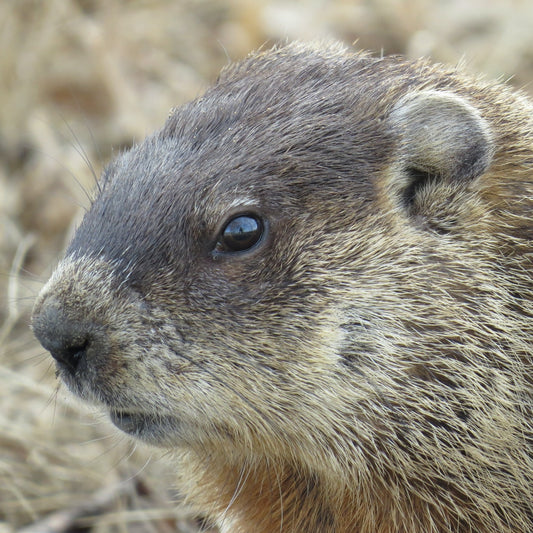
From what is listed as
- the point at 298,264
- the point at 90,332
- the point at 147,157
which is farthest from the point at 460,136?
the point at 90,332

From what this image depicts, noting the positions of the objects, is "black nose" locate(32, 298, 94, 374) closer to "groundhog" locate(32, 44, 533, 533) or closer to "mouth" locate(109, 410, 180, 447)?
"groundhog" locate(32, 44, 533, 533)

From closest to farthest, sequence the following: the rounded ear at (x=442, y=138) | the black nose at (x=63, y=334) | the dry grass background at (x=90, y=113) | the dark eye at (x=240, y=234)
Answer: the black nose at (x=63, y=334) < the dark eye at (x=240, y=234) < the rounded ear at (x=442, y=138) < the dry grass background at (x=90, y=113)

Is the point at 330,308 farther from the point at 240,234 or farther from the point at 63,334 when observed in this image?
the point at 63,334

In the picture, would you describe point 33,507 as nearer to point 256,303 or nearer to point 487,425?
point 256,303

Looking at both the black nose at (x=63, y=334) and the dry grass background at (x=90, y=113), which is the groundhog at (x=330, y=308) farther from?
the dry grass background at (x=90, y=113)

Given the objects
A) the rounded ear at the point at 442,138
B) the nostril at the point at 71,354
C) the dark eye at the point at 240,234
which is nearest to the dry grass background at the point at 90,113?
the nostril at the point at 71,354

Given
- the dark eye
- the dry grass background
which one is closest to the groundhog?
the dark eye

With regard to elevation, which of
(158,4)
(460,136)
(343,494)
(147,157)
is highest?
(158,4)
